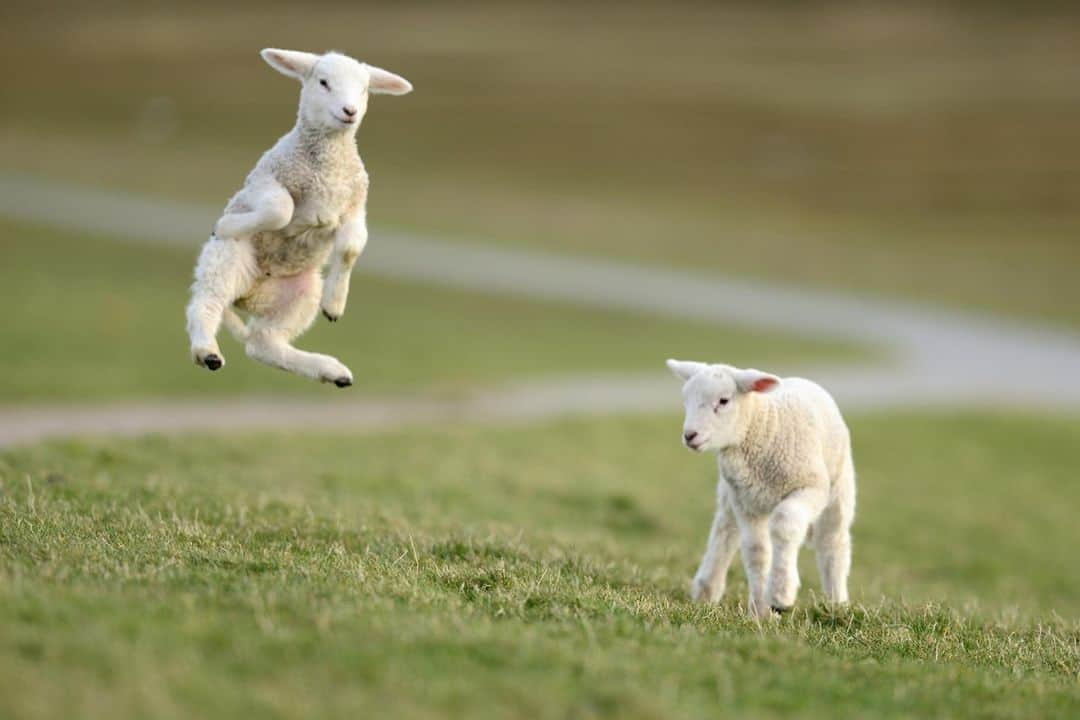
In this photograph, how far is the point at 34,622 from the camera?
18.2 feet

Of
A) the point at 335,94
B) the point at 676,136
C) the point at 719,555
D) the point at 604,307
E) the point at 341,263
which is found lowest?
the point at 604,307

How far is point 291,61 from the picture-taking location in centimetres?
783

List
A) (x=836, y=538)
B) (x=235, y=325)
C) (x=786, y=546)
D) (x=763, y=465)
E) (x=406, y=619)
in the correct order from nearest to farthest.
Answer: (x=406, y=619), (x=786, y=546), (x=763, y=465), (x=235, y=325), (x=836, y=538)

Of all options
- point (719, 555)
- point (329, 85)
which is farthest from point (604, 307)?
point (329, 85)

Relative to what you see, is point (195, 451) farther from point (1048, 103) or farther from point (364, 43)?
point (364, 43)

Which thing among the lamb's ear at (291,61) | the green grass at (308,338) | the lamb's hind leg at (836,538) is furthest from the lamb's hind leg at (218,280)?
the green grass at (308,338)

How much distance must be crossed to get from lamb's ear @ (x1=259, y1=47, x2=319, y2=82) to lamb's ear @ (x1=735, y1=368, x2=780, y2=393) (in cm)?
295

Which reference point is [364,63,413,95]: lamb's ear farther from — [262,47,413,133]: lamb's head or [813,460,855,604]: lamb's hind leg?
[813,460,855,604]: lamb's hind leg

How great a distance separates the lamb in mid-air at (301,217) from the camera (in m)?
7.75

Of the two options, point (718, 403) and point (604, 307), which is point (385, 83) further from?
point (604, 307)

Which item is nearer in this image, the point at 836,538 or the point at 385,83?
the point at 385,83

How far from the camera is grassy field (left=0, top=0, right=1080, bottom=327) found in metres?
40.7

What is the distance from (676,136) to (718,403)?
1892 inches

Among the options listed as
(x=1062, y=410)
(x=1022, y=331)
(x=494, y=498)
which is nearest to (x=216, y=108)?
(x=1022, y=331)
